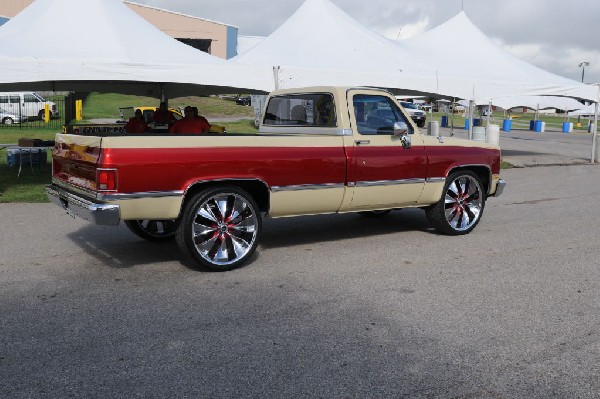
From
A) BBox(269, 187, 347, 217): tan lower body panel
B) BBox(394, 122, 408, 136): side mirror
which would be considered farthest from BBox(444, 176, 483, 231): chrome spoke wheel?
BBox(269, 187, 347, 217): tan lower body panel

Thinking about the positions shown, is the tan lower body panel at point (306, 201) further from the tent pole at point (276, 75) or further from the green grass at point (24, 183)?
the tent pole at point (276, 75)

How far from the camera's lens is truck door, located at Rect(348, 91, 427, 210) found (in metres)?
6.94

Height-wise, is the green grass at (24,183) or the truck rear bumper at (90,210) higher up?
the truck rear bumper at (90,210)

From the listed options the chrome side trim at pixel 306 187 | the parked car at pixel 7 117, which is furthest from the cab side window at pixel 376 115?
the parked car at pixel 7 117

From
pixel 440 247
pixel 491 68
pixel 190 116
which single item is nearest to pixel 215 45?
pixel 491 68

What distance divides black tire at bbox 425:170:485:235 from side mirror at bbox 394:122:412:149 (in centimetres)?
92

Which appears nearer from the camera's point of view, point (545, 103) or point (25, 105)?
point (545, 103)

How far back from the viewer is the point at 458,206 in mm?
8102

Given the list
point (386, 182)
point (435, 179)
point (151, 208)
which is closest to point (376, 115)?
point (386, 182)

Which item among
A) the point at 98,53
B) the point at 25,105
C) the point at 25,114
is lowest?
the point at 25,114

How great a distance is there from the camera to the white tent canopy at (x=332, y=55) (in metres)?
13.9

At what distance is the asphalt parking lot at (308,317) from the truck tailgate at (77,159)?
894mm

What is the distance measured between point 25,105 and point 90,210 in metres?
31.0

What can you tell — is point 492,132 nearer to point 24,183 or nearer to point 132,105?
point 24,183
